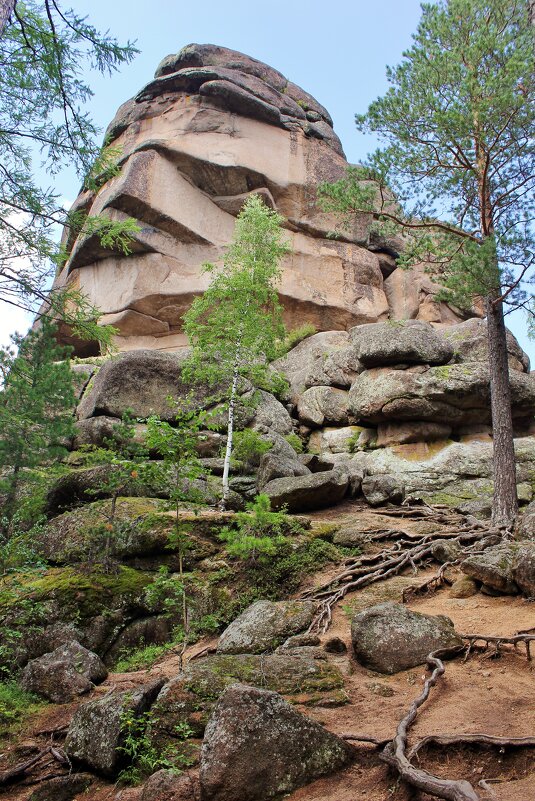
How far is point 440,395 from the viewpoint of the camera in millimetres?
17250

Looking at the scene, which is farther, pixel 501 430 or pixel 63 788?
pixel 501 430

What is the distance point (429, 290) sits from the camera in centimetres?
2970

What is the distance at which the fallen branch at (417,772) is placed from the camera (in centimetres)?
284

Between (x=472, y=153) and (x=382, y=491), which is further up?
(x=472, y=153)

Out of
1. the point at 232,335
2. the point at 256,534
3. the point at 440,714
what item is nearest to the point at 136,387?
the point at 232,335

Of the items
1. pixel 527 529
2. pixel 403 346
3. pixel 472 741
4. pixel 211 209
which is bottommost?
pixel 472 741

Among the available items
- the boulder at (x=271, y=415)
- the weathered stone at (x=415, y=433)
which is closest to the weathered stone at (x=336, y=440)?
the weathered stone at (x=415, y=433)

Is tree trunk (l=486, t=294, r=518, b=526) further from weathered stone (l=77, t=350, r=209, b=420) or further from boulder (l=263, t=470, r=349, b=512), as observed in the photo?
weathered stone (l=77, t=350, r=209, b=420)

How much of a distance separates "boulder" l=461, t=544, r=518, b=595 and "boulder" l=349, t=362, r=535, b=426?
9.77 meters

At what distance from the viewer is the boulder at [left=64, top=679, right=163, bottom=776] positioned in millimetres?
4496

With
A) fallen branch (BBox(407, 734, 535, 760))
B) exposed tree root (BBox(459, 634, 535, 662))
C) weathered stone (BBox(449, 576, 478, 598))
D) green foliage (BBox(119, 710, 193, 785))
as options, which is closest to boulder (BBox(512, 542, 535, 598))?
weathered stone (BBox(449, 576, 478, 598))

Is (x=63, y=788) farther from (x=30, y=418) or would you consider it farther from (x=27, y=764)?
(x=30, y=418)

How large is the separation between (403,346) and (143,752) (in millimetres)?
15630

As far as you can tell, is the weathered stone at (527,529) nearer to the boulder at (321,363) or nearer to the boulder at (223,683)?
the boulder at (223,683)
